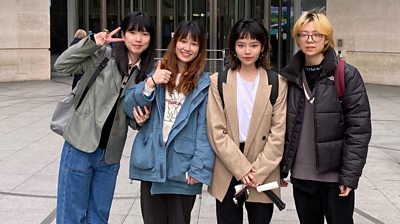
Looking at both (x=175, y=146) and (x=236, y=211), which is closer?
(x=175, y=146)

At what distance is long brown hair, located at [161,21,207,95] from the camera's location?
3.41m

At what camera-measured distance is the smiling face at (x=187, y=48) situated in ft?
11.2

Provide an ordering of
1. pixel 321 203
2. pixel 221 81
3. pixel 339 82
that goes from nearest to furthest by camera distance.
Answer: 1. pixel 339 82
2. pixel 221 81
3. pixel 321 203

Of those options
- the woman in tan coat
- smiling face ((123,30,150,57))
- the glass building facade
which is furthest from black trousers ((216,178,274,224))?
the glass building facade

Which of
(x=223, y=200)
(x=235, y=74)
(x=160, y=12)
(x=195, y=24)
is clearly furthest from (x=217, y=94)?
(x=160, y=12)

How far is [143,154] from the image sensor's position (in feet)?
11.4

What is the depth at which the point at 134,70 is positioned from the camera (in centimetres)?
365

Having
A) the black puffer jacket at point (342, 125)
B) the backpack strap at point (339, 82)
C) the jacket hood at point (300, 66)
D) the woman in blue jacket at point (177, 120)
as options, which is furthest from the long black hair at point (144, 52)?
the backpack strap at point (339, 82)

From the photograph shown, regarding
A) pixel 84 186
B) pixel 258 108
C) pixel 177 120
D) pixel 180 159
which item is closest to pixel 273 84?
pixel 258 108

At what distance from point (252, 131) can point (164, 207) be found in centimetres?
81

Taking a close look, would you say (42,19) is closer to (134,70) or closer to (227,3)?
(227,3)

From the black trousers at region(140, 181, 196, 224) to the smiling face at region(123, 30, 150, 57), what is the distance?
3.04ft

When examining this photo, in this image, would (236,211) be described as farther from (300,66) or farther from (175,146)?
(300,66)

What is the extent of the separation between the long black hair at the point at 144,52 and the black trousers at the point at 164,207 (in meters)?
0.80
